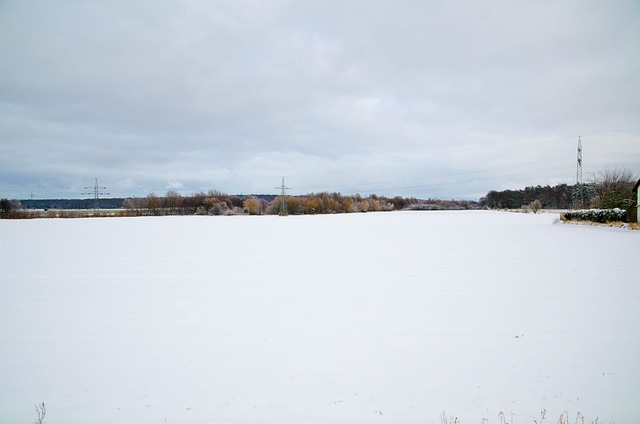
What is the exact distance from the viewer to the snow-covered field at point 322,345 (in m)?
Answer: 4.51

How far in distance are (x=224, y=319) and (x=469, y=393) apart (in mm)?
5081

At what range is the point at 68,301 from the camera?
9.02 m

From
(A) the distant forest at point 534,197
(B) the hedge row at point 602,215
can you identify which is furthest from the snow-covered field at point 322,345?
(A) the distant forest at point 534,197

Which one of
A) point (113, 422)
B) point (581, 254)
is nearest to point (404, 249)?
point (581, 254)

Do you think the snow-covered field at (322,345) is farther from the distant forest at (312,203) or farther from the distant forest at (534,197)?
→ the distant forest at (534,197)

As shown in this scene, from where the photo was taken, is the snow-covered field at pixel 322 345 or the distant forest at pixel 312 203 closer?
the snow-covered field at pixel 322 345

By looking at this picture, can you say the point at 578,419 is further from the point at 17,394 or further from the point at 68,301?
the point at 68,301

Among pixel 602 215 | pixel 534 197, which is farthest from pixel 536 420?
pixel 534 197

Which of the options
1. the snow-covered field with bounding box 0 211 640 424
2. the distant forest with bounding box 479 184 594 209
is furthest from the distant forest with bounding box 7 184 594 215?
the snow-covered field with bounding box 0 211 640 424

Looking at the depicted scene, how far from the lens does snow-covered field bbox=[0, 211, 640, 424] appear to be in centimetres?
451

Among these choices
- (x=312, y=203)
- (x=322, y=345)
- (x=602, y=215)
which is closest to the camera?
(x=322, y=345)

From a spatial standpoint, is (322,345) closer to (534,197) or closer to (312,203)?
(312,203)

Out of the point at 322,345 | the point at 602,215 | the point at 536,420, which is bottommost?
the point at 536,420

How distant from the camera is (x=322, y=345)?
6188 mm
